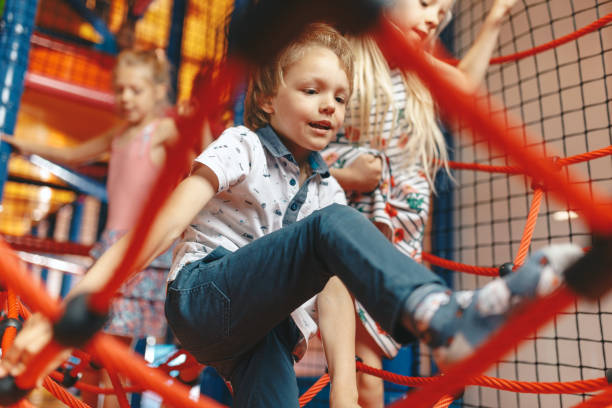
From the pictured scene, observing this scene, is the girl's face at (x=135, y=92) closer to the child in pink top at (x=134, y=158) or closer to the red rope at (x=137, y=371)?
the child in pink top at (x=134, y=158)

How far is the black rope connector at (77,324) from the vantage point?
327 millimetres

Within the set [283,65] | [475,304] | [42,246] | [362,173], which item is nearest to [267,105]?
[283,65]

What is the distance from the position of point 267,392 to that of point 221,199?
23 cm

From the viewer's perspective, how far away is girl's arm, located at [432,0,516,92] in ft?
3.31

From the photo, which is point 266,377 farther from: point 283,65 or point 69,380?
point 69,380

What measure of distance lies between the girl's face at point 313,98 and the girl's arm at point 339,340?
0.62 feet

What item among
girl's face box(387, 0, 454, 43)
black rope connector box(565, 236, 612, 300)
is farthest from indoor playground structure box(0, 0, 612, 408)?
girl's face box(387, 0, 454, 43)

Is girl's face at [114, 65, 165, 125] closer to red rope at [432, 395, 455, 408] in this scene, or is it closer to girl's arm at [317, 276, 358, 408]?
girl's arm at [317, 276, 358, 408]

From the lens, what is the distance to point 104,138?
137cm

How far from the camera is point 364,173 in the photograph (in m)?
0.93

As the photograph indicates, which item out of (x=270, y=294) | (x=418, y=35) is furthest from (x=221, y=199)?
(x=418, y=35)

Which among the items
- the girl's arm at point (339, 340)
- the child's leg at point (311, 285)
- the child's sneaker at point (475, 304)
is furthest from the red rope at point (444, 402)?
the child's sneaker at point (475, 304)

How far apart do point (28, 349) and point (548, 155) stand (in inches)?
41.5

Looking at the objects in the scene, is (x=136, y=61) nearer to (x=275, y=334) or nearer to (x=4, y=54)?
(x=4, y=54)
